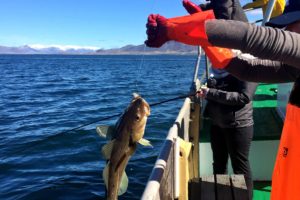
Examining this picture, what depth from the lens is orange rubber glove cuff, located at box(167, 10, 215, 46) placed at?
6.20 ft

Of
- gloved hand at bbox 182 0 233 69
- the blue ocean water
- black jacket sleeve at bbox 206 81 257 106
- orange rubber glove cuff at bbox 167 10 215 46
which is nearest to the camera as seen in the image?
orange rubber glove cuff at bbox 167 10 215 46

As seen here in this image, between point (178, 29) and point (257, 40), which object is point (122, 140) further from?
point (257, 40)

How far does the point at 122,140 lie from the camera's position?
2.64 metres

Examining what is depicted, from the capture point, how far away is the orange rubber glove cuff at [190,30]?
6.20ft

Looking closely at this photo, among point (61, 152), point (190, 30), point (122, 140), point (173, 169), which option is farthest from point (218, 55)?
point (61, 152)

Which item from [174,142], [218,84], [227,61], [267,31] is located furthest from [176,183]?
[267,31]

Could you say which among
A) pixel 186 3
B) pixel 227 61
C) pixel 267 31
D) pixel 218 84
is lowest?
pixel 218 84

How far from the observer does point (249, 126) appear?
13.2 ft

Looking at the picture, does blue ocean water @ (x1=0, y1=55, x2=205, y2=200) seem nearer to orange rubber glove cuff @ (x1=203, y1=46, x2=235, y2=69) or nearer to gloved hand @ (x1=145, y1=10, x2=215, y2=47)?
orange rubber glove cuff @ (x1=203, y1=46, x2=235, y2=69)

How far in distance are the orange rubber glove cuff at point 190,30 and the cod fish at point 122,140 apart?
2.47 ft

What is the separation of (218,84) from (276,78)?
1825 mm

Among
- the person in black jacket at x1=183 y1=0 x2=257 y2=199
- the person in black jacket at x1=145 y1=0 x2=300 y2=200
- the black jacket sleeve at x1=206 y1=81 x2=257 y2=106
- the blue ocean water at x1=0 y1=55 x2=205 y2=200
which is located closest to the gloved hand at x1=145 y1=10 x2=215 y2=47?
the person in black jacket at x1=145 y1=0 x2=300 y2=200

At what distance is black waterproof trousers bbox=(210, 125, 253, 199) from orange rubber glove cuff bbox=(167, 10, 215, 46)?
7.10 feet

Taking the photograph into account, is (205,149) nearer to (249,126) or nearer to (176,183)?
(249,126)
